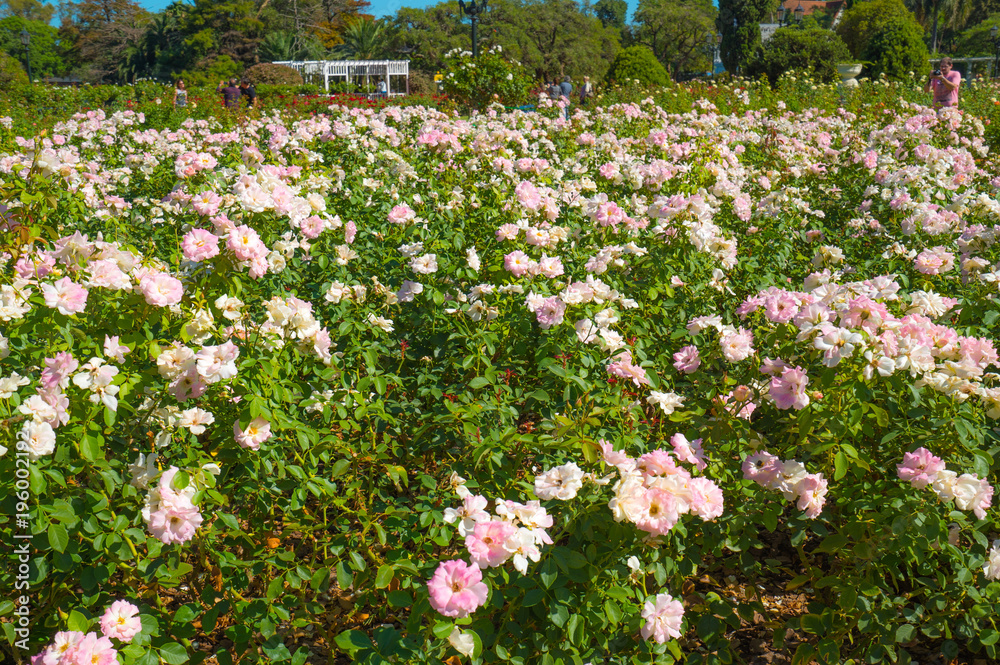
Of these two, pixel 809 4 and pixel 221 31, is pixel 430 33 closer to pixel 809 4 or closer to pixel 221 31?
pixel 221 31

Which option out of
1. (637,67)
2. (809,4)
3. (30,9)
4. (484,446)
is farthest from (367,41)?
(809,4)

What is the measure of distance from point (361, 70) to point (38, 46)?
50382 millimetres

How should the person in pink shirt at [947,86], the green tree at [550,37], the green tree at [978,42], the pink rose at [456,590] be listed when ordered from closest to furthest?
the pink rose at [456,590], the person in pink shirt at [947,86], the green tree at [550,37], the green tree at [978,42]

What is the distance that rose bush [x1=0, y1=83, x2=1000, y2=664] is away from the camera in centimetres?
158

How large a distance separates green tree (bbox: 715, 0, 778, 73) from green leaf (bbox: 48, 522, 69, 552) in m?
37.2

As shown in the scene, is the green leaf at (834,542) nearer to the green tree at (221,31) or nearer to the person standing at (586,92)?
the person standing at (586,92)

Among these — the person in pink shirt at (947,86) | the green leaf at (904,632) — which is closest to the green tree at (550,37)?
the person in pink shirt at (947,86)

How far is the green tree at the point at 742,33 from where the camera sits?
1437 inches

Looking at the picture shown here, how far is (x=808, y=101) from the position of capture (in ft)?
40.1

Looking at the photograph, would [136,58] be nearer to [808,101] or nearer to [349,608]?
[808,101]

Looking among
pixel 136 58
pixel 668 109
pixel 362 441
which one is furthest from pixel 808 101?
pixel 136 58

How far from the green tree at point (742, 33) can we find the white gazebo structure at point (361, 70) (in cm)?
1860

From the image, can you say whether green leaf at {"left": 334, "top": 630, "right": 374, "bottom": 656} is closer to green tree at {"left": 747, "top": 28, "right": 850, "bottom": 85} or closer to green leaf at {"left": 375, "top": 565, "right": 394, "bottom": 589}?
green leaf at {"left": 375, "top": 565, "right": 394, "bottom": 589}

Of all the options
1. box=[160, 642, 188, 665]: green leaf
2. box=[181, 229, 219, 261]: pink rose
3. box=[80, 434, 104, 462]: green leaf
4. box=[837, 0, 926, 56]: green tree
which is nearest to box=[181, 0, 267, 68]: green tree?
box=[837, 0, 926, 56]: green tree
